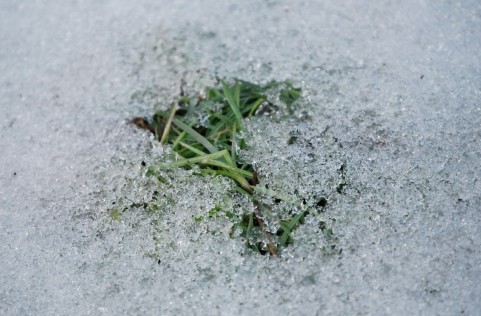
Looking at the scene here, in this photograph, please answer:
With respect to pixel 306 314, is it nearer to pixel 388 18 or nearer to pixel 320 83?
pixel 320 83

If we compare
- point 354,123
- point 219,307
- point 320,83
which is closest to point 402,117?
point 354,123

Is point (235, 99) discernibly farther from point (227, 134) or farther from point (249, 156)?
point (249, 156)

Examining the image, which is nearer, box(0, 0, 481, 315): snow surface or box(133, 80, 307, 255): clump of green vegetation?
box(0, 0, 481, 315): snow surface

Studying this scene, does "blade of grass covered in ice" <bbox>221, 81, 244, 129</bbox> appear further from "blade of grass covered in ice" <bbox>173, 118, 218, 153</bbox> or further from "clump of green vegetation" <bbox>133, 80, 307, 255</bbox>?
"blade of grass covered in ice" <bbox>173, 118, 218, 153</bbox>

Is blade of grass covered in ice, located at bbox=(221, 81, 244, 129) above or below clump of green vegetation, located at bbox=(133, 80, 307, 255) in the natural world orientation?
above

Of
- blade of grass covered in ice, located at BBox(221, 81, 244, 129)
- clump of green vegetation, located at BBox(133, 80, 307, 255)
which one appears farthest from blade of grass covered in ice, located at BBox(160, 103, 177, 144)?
blade of grass covered in ice, located at BBox(221, 81, 244, 129)

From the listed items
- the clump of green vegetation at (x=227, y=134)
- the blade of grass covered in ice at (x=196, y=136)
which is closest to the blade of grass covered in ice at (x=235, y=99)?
the clump of green vegetation at (x=227, y=134)

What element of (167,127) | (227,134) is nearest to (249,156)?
(227,134)
